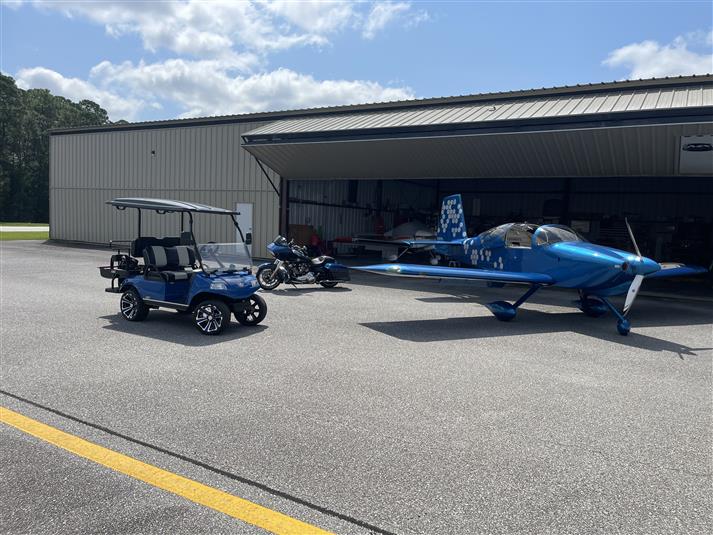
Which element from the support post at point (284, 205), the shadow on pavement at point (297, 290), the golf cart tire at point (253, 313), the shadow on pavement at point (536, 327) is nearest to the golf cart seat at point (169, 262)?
the golf cart tire at point (253, 313)

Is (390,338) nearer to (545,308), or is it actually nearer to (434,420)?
(434,420)

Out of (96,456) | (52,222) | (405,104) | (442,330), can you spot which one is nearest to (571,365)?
(442,330)

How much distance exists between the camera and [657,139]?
13.4 meters

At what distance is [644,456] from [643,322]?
718 cm

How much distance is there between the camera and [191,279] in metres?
7.93

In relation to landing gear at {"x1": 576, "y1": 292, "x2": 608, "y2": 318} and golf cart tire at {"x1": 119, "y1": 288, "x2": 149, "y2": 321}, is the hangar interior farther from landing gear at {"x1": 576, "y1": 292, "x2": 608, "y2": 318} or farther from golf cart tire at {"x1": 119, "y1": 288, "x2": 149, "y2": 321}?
golf cart tire at {"x1": 119, "y1": 288, "x2": 149, "y2": 321}

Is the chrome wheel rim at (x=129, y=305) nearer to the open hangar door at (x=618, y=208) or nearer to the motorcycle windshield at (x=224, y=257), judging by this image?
the motorcycle windshield at (x=224, y=257)

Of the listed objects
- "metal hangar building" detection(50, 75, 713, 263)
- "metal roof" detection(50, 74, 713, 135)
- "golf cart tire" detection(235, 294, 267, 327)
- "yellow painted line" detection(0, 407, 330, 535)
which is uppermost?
"metal roof" detection(50, 74, 713, 135)

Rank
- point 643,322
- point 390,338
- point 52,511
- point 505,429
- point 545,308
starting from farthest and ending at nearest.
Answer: point 545,308
point 643,322
point 390,338
point 505,429
point 52,511

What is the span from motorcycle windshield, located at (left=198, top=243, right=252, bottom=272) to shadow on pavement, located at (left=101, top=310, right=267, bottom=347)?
3.30ft

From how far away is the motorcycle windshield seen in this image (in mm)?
8031

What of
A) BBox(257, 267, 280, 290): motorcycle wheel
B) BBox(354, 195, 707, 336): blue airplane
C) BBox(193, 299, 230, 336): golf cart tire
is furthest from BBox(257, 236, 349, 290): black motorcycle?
BBox(193, 299, 230, 336): golf cart tire

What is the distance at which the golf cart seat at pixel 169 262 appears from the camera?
800cm

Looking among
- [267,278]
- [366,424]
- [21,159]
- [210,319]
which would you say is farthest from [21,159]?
[366,424]
